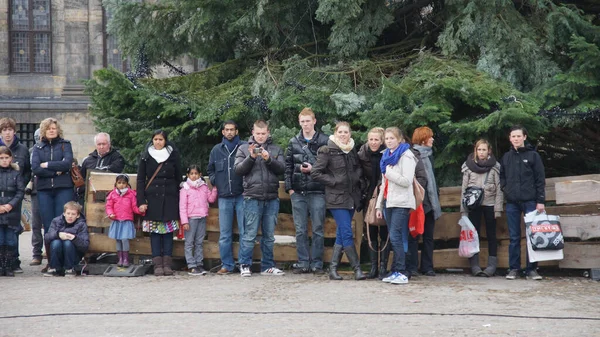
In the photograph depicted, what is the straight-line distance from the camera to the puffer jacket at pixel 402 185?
37.1ft

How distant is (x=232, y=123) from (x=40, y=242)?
3189 mm

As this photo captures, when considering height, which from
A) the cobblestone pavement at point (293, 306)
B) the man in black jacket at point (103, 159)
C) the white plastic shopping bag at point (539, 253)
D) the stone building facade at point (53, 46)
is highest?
the stone building facade at point (53, 46)

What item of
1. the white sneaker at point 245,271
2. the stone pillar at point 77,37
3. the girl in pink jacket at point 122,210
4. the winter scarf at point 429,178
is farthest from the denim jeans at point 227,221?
the stone pillar at point 77,37

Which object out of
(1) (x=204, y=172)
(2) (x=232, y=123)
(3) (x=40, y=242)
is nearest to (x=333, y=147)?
(2) (x=232, y=123)

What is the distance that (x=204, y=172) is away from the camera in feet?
45.1

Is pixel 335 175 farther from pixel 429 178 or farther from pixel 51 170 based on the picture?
pixel 51 170

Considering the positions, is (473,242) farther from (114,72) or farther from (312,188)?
(114,72)

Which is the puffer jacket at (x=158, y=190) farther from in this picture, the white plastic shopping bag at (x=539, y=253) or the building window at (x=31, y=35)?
the building window at (x=31, y=35)

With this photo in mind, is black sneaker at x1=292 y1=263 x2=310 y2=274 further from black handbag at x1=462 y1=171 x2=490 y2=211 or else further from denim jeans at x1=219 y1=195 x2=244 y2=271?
black handbag at x1=462 y1=171 x2=490 y2=211

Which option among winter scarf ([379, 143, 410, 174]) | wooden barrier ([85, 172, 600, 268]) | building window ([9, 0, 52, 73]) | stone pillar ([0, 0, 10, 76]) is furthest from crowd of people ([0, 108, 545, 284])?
building window ([9, 0, 52, 73])

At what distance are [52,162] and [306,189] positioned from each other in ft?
9.89

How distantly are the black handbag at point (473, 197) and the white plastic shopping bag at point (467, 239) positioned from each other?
19cm

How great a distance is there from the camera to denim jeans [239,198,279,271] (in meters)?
12.1

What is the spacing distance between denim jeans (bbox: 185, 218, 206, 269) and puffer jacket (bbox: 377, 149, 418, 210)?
7.51 ft
